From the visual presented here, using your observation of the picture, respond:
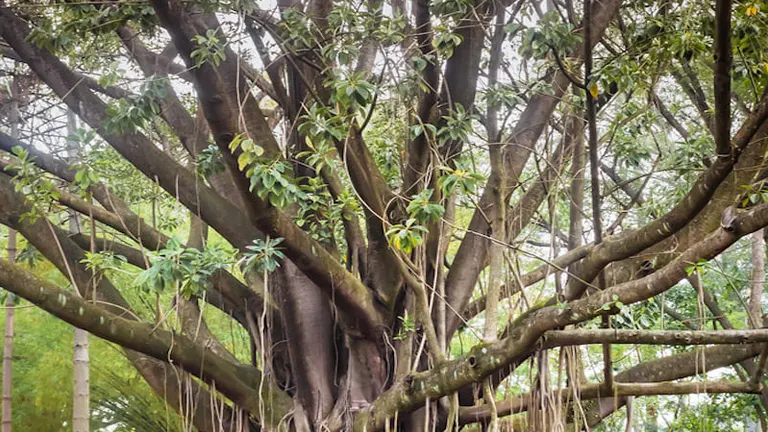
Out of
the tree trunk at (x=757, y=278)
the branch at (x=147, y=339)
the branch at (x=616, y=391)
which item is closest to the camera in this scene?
the branch at (x=147, y=339)

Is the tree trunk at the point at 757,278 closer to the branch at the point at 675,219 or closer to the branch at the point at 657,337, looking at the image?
the branch at the point at 675,219

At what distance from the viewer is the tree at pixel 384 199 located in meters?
2.96

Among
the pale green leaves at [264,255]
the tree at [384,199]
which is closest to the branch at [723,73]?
the tree at [384,199]

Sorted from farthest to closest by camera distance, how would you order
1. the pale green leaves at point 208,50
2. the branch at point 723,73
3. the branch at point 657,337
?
the pale green leaves at point 208,50 → the branch at point 657,337 → the branch at point 723,73

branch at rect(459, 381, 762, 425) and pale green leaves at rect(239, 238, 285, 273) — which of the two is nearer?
pale green leaves at rect(239, 238, 285, 273)

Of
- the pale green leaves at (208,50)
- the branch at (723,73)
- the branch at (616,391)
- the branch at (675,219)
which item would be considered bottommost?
the branch at (616,391)

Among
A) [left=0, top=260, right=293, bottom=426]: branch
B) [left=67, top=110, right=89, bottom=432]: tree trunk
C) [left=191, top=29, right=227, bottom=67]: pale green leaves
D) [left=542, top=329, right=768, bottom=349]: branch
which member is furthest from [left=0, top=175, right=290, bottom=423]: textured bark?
[left=542, top=329, right=768, bottom=349]: branch

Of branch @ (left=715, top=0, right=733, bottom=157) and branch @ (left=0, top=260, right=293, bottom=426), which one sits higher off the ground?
branch @ (left=715, top=0, right=733, bottom=157)

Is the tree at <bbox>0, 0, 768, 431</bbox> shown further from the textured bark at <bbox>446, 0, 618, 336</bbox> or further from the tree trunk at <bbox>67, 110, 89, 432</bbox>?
the tree trunk at <bbox>67, 110, 89, 432</bbox>

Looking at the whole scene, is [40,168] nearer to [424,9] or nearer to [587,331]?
[424,9]

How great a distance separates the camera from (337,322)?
14.9 feet

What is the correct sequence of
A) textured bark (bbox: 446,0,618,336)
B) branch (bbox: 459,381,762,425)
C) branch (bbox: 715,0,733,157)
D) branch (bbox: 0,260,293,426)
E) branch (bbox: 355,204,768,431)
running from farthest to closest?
textured bark (bbox: 446,0,618,336)
branch (bbox: 459,381,762,425)
branch (bbox: 0,260,293,426)
branch (bbox: 355,204,768,431)
branch (bbox: 715,0,733,157)

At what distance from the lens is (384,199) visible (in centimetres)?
404

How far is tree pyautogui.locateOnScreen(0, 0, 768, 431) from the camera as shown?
9.71 feet
